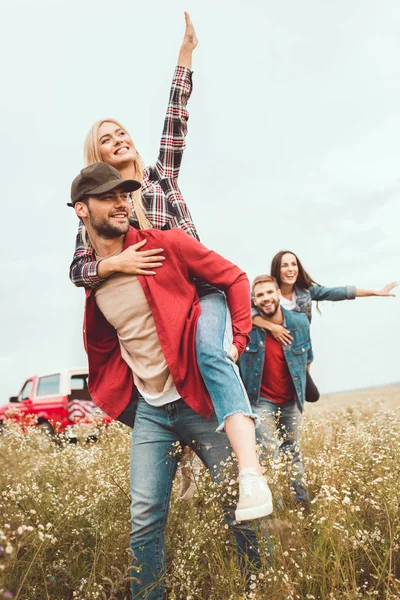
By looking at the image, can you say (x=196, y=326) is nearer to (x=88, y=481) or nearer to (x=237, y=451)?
(x=237, y=451)

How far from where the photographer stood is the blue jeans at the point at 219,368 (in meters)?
2.56

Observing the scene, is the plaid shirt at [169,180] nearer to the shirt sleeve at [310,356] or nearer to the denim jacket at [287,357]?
the denim jacket at [287,357]

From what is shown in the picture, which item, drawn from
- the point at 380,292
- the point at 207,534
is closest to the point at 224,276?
the point at 207,534

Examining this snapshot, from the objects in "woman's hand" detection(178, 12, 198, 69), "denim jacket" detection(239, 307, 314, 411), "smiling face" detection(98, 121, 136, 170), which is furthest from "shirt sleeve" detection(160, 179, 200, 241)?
"denim jacket" detection(239, 307, 314, 411)

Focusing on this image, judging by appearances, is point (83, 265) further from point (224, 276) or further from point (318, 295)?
point (318, 295)

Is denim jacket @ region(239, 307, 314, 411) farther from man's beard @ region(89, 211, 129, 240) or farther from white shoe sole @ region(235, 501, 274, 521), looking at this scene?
white shoe sole @ region(235, 501, 274, 521)

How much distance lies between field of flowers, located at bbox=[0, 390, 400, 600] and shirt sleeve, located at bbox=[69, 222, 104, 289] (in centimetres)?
121

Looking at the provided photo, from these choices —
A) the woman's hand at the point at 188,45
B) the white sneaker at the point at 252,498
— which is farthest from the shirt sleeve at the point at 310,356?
the white sneaker at the point at 252,498

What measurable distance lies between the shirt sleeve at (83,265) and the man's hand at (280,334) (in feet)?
7.13

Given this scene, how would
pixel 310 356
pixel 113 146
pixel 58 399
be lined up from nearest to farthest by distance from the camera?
1. pixel 113 146
2. pixel 310 356
3. pixel 58 399

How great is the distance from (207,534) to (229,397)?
979mm

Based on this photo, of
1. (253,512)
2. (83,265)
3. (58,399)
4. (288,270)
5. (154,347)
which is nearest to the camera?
(253,512)

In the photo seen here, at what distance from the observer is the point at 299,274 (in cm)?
607

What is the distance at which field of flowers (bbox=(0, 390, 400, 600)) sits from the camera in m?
2.41
